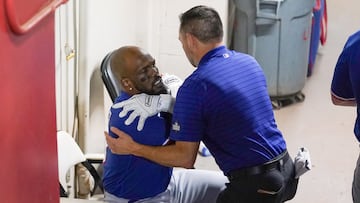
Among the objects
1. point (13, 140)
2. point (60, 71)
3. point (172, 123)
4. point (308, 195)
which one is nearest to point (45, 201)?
point (13, 140)

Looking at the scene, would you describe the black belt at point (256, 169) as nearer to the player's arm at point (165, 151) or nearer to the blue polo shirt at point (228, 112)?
the blue polo shirt at point (228, 112)

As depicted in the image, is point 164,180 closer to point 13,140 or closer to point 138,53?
point 138,53

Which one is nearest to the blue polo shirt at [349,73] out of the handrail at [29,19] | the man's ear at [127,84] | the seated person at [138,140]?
the seated person at [138,140]

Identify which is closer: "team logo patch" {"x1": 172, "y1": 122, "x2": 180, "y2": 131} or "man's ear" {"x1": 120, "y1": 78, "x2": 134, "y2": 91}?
"team logo patch" {"x1": 172, "y1": 122, "x2": 180, "y2": 131}

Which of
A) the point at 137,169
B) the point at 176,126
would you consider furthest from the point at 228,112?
the point at 137,169

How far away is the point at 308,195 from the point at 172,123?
1.65 metres

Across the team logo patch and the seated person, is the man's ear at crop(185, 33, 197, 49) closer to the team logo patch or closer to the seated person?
the seated person

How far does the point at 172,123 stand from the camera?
2305 mm

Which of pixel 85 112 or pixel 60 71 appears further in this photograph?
pixel 85 112

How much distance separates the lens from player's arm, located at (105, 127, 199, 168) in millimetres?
2303

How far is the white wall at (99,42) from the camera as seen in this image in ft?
9.96

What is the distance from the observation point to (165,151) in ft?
7.57

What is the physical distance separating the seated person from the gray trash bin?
232 cm

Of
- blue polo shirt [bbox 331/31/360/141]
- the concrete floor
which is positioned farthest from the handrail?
the concrete floor
